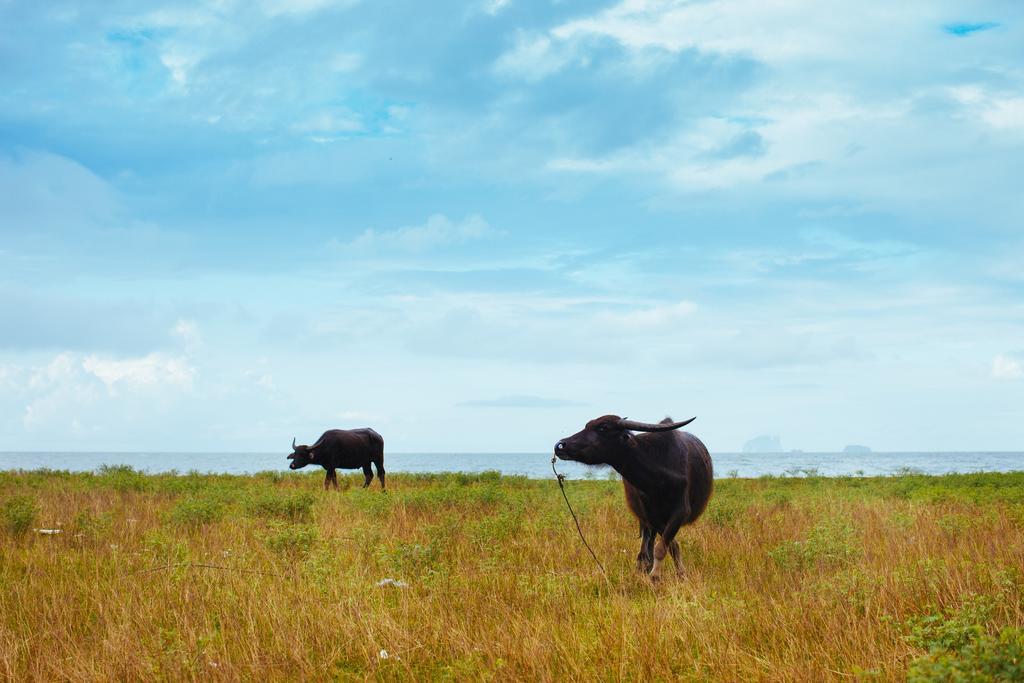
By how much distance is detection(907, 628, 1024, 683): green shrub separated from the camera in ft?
10.6

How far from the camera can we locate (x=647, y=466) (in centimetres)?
812

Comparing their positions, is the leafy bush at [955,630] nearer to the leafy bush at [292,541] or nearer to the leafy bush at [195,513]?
the leafy bush at [292,541]

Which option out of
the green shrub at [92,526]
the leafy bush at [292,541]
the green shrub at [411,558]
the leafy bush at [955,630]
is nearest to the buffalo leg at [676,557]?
the green shrub at [411,558]

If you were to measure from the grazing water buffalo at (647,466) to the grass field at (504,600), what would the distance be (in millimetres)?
496

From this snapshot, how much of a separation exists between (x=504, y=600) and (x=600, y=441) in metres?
2.31

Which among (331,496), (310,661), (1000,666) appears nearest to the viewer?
(1000,666)

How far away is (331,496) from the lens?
15742 mm

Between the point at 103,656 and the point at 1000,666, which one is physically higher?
the point at 1000,666

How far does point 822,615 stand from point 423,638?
2840mm

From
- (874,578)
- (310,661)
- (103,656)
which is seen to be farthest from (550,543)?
(103,656)

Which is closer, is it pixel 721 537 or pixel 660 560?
pixel 660 560

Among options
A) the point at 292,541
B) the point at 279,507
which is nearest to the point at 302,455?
the point at 279,507

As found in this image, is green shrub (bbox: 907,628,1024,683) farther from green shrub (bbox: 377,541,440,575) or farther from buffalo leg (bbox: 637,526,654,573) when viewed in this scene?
green shrub (bbox: 377,541,440,575)

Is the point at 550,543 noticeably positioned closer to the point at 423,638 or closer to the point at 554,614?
the point at 554,614
